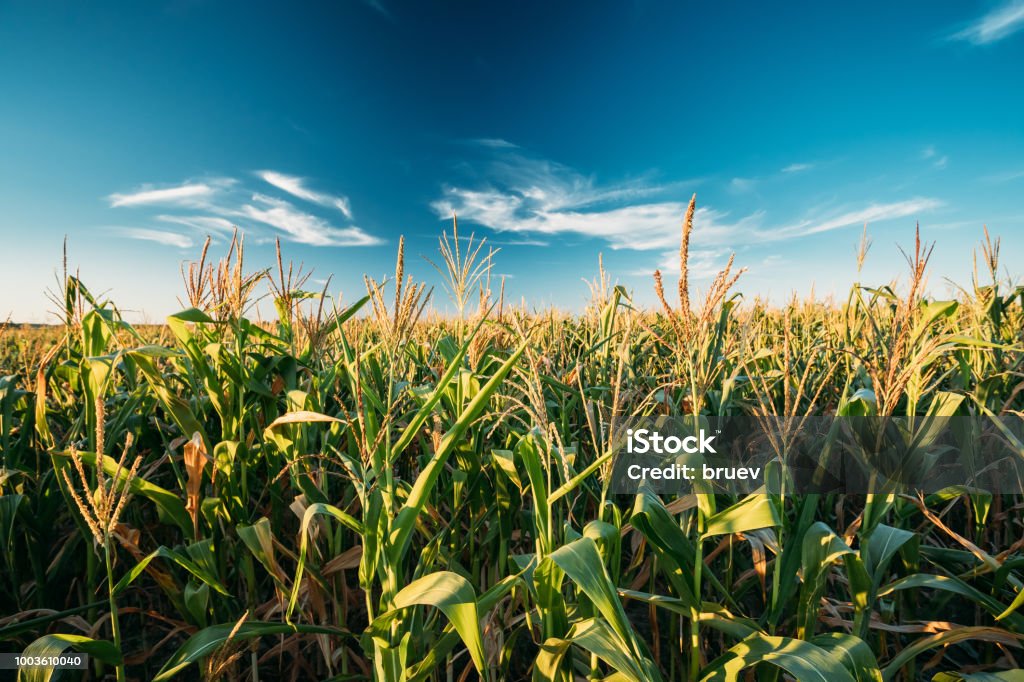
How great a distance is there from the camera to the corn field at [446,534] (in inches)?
43.8

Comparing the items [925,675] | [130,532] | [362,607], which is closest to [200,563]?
[130,532]

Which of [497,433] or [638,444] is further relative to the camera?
[497,433]

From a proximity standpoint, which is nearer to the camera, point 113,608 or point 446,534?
point 113,608

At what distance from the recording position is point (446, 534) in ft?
6.27

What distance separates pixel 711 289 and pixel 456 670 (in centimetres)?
160

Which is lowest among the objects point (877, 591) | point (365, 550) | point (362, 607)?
point (362, 607)

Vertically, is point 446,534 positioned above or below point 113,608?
below

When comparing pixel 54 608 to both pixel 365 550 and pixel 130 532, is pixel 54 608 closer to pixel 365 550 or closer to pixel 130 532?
pixel 130 532

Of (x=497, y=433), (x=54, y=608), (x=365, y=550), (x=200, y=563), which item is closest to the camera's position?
(x=365, y=550)

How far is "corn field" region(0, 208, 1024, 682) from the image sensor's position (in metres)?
1.11

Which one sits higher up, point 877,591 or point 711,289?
point 711,289

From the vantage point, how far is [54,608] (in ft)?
6.13

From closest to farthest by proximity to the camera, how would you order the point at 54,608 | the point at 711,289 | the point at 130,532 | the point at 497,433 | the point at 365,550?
the point at 365,550, the point at 711,289, the point at 130,532, the point at 54,608, the point at 497,433

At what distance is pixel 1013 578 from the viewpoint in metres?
1.61
